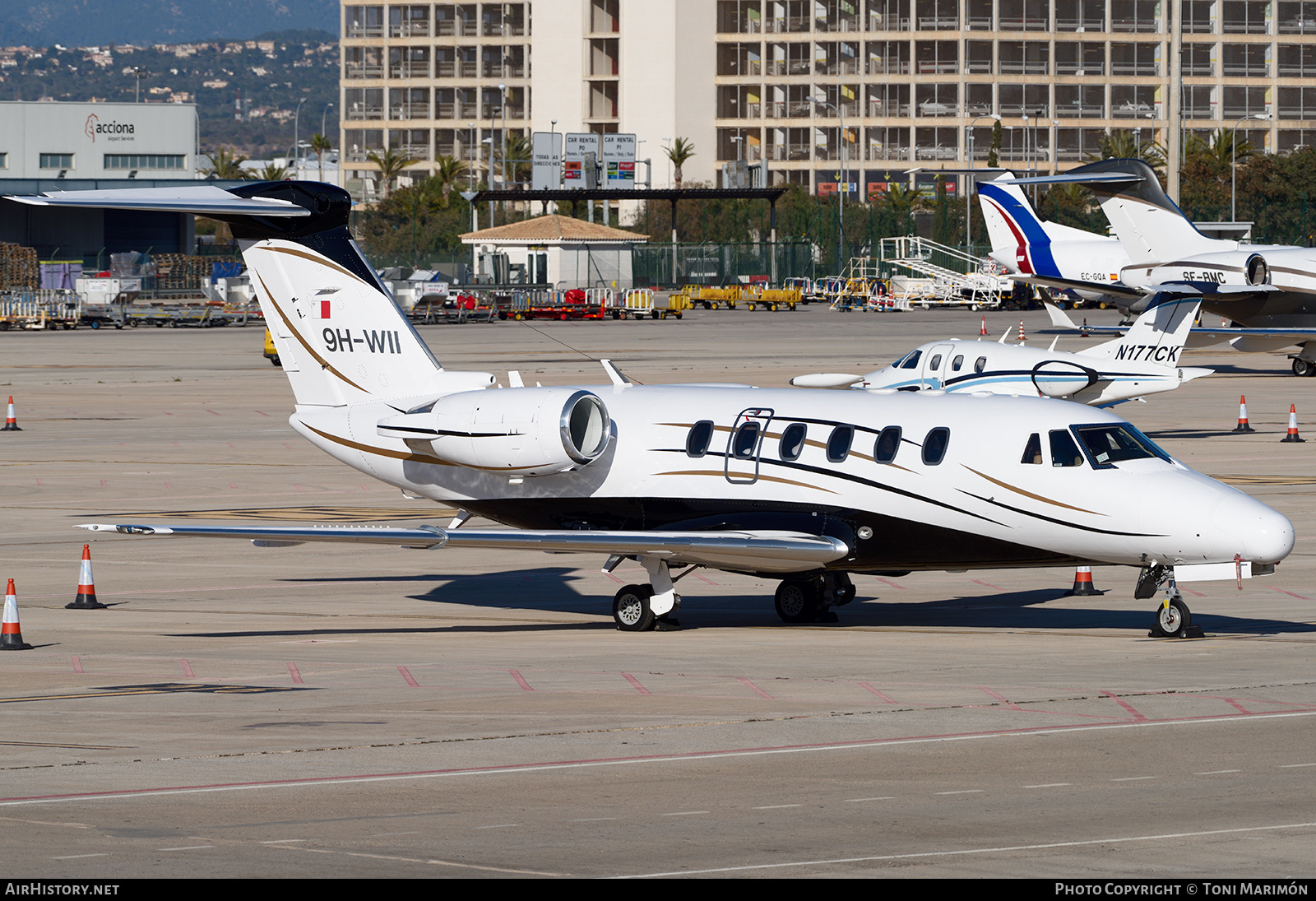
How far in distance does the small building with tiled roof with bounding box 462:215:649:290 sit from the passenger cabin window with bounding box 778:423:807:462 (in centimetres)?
8751

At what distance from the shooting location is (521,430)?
2192 centimetres

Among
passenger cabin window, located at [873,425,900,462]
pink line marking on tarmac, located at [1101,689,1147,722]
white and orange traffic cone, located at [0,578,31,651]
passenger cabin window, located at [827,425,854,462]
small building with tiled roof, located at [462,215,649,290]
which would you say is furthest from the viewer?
small building with tiled roof, located at [462,215,649,290]

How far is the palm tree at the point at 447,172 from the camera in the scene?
18162 cm

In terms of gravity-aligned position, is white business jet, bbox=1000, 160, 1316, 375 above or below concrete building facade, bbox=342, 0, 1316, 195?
Answer: below

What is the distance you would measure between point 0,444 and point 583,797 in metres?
34.4

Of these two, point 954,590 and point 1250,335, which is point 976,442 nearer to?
point 954,590

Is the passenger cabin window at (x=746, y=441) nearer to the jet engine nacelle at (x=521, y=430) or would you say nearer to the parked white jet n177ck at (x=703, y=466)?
the parked white jet n177ck at (x=703, y=466)

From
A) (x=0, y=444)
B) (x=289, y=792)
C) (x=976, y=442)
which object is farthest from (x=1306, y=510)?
(x=0, y=444)

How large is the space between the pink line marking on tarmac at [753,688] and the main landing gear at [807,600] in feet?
13.9

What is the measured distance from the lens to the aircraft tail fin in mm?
24422

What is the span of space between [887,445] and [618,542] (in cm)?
353

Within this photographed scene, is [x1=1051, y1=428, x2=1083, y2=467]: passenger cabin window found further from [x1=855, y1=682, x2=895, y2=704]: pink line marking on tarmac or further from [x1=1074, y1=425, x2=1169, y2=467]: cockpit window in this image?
[x1=855, y1=682, x2=895, y2=704]: pink line marking on tarmac

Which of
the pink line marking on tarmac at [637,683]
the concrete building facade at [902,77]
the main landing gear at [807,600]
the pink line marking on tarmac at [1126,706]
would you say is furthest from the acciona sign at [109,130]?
the pink line marking on tarmac at [1126,706]

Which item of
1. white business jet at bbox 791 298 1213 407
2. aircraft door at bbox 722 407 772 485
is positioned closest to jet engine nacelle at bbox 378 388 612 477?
aircraft door at bbox 722 407 772 485
